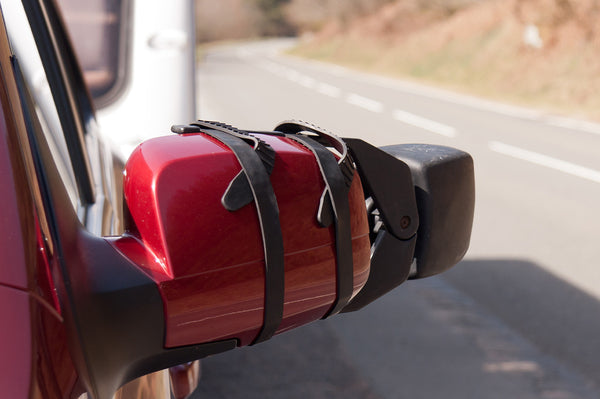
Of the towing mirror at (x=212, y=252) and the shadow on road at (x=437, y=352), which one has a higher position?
the towing mirror at (x=212, y=252)

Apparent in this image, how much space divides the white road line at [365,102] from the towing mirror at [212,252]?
1342 centimetres

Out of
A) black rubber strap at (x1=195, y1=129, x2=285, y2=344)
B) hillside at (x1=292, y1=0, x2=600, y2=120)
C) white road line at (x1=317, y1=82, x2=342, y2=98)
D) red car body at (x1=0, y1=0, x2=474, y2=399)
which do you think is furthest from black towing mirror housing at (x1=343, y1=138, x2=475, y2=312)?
white road line at (x1=317, y1=82, x2=342, y2=98)

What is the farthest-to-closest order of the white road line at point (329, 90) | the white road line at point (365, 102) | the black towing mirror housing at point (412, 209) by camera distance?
the white road line at point (329, 90) → the white road line at point (365, 102) → the black towing mirror housing at point (412, 209)

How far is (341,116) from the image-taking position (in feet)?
43.8

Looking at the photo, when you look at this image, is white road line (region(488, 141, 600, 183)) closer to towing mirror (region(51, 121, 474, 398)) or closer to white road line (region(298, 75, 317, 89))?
towing mirror (region(51, 121, 474, 398))

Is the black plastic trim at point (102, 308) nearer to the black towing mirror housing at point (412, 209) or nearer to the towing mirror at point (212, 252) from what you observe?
the towing mirror at point (212, 252)

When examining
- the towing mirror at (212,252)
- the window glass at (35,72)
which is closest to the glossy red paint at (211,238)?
the towing mirror at (212,252)

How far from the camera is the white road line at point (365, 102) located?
14595mm

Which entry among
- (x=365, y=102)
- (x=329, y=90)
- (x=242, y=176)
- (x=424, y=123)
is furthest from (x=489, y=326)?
(x=329, y=90)

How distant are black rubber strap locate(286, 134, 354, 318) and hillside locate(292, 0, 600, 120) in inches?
526

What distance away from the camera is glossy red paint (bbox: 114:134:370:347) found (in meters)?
0.78

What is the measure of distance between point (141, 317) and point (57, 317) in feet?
0.34

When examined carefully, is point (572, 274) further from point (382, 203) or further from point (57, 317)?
point (57, 317)

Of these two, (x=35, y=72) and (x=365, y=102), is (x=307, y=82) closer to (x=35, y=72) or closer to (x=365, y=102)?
(x=365, y=102)
